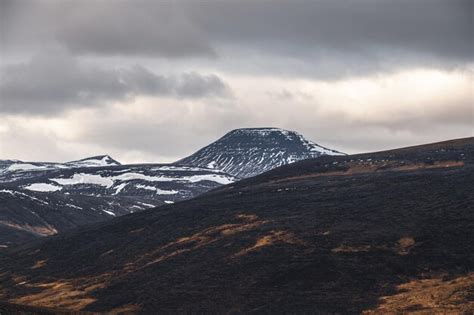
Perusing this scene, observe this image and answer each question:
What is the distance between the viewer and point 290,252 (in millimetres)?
100125

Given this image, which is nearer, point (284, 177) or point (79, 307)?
point (79, 307)

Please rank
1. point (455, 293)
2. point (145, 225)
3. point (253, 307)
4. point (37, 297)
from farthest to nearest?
point (145, 225) < point (37, 297) < point (253, 307) < point (455, 293)

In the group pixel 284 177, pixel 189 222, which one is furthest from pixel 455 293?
pixel 284 177

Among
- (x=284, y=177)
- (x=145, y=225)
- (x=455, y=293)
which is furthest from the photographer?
(x=284, y=177)

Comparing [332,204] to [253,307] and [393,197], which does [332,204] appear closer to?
[393,197]

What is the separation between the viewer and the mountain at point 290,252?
81375 millimetres

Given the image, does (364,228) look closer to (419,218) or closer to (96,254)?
(419,218)

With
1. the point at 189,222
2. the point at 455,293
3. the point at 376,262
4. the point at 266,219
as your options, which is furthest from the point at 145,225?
the point at 455,293

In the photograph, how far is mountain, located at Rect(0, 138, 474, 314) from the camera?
81.4 meters

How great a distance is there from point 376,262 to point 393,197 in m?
32.8

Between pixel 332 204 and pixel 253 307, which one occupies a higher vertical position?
pixel 332 204

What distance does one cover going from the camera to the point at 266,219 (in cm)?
12312

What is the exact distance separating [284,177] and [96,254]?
55.2 meters

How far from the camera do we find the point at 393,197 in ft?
397
